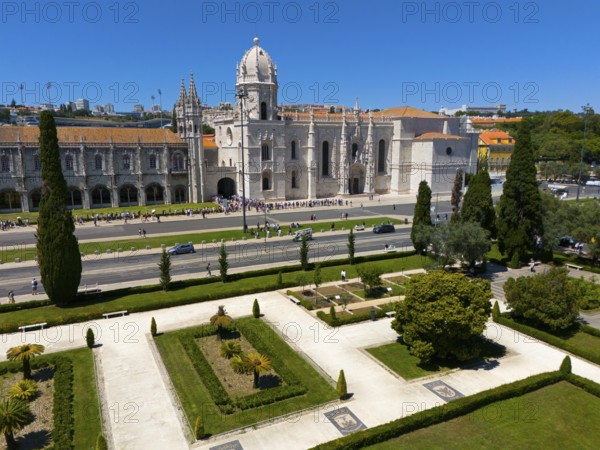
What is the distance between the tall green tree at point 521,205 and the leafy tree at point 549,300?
11887mm

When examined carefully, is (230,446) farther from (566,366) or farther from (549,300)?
(549,300)

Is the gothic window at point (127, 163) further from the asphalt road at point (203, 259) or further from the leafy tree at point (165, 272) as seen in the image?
the leafy tree at point (165, 272)

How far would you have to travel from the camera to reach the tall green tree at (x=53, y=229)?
28.7m

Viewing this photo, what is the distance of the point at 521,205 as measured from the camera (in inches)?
1473

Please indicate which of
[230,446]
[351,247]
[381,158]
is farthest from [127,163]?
[230,446]

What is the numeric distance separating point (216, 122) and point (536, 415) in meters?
71.5

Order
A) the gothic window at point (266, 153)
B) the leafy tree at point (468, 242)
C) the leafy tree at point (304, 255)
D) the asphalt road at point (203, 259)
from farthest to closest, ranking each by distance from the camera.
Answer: the gothic window at point (266, 153)
the leafy tree at point (304, 255)
the asphalt road at point (203, 259)
the leafy tree at point (468, 242)

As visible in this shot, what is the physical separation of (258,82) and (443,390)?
5988 centimetres

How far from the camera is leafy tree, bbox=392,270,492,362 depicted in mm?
21156

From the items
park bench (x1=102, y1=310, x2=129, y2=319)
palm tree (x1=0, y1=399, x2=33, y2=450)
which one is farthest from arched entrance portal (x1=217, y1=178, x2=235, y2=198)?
palm tree (x1=0, y1=399, x2=33, y2=450)

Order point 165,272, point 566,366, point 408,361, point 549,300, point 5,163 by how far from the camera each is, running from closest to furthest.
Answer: point 566,366, point 408,361, point 549,300, point 165,272, point 5,163

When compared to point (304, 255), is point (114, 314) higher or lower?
lower

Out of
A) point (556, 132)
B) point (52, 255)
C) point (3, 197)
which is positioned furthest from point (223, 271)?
point (556, 132)

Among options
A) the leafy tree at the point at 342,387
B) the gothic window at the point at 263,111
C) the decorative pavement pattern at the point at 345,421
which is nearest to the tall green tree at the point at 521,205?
the leafy tree at the point at 342,387
